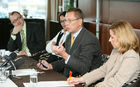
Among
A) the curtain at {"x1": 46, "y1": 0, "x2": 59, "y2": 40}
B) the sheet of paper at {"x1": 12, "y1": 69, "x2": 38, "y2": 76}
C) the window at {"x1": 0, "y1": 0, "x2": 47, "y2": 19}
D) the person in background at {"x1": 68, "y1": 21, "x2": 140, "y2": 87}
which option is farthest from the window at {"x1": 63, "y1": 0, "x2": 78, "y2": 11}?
the person in background at {"x1": 68, "y1": 21, "x2": 140, "y2": 87}

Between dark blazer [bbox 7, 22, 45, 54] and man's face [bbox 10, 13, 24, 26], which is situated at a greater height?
man's face [bbox 10, 13, 24, 26]

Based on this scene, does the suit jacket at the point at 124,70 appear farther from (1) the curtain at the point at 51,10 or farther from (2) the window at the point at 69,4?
(1) the curtain at the point at 51,10

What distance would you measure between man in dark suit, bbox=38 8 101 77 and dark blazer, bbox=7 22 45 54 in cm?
146

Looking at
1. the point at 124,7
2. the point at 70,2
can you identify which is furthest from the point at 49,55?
the point at 70,2

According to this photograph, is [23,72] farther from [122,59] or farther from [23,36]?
[23,36]

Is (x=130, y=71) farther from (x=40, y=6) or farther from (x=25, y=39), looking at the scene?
(x=40, y=6)

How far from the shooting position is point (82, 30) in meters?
3.35

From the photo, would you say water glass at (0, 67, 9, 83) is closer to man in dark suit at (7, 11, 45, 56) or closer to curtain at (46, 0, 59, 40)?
man in dark suit at (7, 11, 45, 56)

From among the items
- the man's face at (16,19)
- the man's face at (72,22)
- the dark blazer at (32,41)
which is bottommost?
the dark blazer at (32,41)

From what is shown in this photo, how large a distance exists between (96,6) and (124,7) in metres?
1.00

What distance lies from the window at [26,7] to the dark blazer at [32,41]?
3.84 meters

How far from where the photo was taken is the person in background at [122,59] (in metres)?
2.56

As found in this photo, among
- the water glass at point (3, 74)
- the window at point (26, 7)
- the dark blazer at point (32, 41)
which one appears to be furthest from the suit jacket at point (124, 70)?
the window at point (26, 7)

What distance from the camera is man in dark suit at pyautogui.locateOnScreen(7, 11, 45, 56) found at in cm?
473
